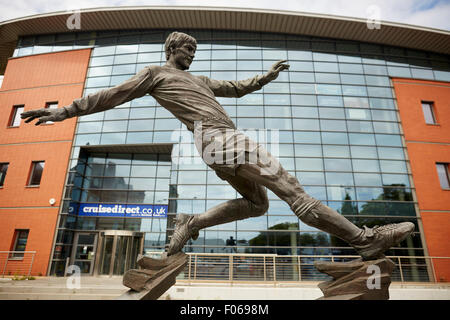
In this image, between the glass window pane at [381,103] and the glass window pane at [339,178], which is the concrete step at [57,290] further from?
the glass window pane at [381,103]

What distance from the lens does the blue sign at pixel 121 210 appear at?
15922 millimetres

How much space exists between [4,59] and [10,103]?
814 cm

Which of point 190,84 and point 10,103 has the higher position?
point 10,103

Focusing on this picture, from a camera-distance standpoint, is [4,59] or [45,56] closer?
[45,56]

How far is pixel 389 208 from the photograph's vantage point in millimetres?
15273

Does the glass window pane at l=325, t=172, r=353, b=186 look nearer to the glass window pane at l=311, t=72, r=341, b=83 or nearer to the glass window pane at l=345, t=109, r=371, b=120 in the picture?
the glass window pane at l=345, t=109, r=371, b=120

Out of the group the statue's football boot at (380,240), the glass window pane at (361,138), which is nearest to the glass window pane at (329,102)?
the glass window pane at (361,138)

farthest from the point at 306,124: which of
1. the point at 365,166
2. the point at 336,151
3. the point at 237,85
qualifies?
the point at 237,85

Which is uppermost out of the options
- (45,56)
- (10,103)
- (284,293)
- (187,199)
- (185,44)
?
(45,56)

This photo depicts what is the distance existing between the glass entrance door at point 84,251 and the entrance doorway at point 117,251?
49 cm
